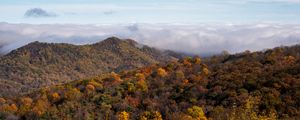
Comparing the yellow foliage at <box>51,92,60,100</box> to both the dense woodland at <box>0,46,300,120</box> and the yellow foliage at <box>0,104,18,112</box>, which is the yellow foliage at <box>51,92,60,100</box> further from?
the yellow foliage at <box>0,104,18,112</box>

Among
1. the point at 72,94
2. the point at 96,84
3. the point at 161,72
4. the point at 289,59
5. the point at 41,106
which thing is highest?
the point at 289,59

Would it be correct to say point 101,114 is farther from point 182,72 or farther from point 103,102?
point 182,72

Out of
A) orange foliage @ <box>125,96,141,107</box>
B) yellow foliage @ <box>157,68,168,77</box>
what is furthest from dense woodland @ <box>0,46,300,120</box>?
orange foliage @ <box>125,96,141,107</box>

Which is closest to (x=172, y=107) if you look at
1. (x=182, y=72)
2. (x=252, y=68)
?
(x=252, y=68)

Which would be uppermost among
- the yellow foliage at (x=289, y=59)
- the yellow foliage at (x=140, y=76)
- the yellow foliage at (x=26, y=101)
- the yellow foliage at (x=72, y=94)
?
the yellow foliage at (x=289, y=59)

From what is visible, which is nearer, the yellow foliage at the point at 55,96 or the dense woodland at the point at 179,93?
the dense woodland at the point at 179,93

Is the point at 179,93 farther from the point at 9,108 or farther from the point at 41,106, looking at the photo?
the point at 9,108

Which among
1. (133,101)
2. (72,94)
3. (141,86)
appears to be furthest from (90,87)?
(133,101)

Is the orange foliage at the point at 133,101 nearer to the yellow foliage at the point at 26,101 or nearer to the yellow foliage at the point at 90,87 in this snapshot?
the yellow foliage at the point at 90,87

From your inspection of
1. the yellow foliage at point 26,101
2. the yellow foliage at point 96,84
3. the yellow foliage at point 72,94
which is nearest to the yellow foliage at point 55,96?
the yellow foliage at point 72,94
